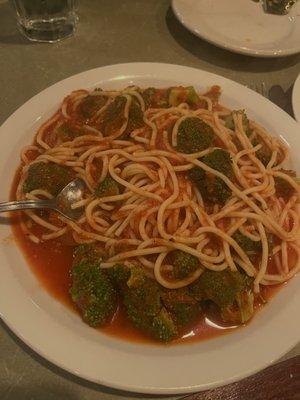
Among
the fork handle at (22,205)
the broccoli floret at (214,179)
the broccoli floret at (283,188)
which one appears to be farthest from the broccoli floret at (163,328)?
the broccoli floret at (283,188)

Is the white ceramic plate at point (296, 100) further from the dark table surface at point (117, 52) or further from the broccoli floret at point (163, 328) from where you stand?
the broccoli floret at point (163, 328)

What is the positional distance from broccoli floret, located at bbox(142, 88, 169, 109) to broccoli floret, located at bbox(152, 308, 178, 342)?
5.10 ft

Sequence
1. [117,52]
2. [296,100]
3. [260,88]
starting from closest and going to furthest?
[296,100]
[260,88]
[117,52]

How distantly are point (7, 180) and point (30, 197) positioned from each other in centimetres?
24

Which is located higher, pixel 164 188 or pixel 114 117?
pixel 114 117

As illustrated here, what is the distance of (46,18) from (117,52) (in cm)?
72

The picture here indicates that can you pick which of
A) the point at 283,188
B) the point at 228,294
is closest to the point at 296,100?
the point at 283,188

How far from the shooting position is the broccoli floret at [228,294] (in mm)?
2229

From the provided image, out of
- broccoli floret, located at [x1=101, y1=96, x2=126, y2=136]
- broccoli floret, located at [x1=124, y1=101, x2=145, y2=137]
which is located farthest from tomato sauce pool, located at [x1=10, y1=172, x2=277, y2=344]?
broccoli floret, located at [x1=124, y1=101, x2=145, y2=137]

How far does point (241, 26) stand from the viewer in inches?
159

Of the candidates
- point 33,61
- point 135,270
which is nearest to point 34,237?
point 135,270

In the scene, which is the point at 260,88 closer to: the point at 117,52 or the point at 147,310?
the point at 117,52

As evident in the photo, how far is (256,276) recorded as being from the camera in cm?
245

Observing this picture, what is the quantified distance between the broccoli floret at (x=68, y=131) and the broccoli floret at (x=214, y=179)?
0.85 metres
